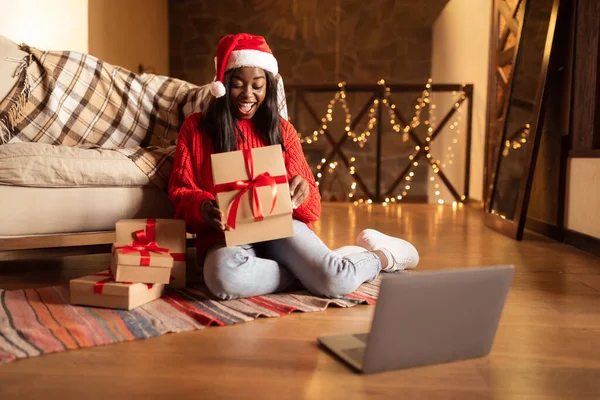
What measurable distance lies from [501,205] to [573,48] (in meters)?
0.90

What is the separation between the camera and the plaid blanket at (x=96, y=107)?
6.59 feet

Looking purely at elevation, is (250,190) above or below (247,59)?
below

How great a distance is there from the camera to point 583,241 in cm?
249

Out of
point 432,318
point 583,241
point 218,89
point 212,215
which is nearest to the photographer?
point 432,318

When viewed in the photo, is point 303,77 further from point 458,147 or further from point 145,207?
point 145,207

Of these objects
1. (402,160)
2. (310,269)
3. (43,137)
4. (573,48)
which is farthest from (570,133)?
(402,160)

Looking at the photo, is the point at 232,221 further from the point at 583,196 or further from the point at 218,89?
the point at 583,196

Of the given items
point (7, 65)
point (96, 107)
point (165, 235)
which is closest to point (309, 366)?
point (165, 235)

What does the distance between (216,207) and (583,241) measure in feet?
5.80

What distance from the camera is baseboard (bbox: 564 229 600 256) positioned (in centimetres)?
237

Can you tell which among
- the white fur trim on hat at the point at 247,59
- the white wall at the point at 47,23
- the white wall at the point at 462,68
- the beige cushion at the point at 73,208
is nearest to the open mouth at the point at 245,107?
the white fur trim on hat at the point at 247,59

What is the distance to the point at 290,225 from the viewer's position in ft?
4.86

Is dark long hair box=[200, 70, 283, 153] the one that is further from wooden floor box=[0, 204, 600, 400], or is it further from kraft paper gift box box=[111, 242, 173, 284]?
wooden floor box=[0, 204, 600, 400]

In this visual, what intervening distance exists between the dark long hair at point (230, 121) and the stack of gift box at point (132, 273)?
28cm
